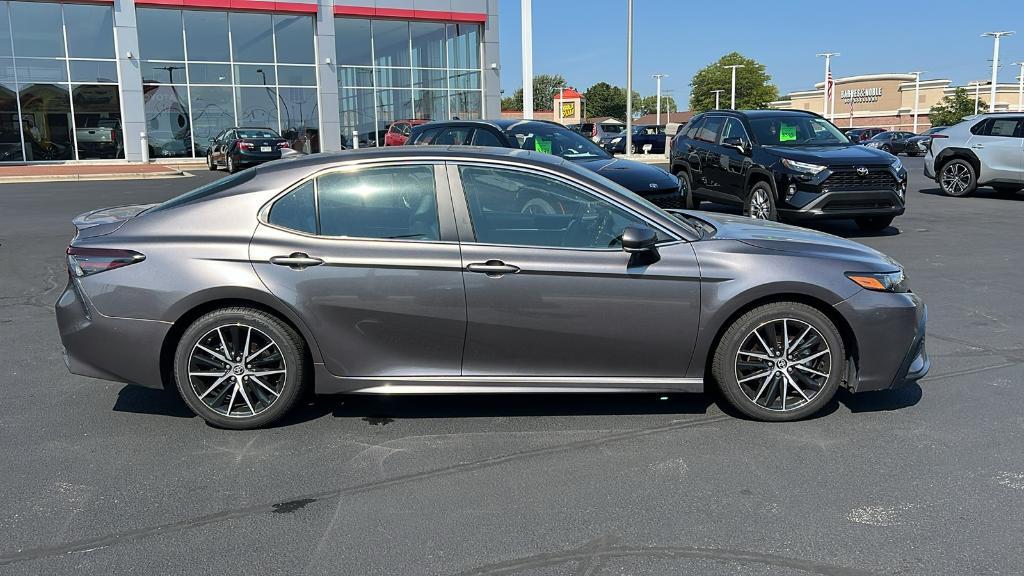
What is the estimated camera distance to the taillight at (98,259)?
177 inches

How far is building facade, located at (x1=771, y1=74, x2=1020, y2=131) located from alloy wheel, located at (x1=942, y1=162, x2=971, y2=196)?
79.9 metres

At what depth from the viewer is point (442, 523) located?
11.5 ft

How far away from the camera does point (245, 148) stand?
1029 inches

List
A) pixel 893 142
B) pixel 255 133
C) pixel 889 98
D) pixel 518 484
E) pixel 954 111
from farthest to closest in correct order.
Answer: pixel 889 98 → pixel 954 111 → pixel 893 142 → pixel 255 133 → pixel 518 484

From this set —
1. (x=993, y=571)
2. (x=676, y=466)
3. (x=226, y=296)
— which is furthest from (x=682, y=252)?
(x=226, y=296)

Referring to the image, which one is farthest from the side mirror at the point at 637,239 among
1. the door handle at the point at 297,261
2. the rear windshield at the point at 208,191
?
the rear windshield at the point at 208,191

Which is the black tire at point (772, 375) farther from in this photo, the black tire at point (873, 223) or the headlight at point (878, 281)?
the black tire at point (873, 223)

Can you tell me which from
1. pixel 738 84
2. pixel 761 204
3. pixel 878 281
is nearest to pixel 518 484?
pixel 878 281

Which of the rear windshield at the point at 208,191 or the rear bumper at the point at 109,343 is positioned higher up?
the rear windshield at the point at 208,191

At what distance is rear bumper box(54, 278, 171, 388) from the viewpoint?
448 centimetres

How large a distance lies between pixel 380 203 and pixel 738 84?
10595cm

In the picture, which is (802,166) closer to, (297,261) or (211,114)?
(297,261)

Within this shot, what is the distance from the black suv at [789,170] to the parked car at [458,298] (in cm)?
684

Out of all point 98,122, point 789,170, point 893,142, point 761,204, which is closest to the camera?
point 789,170
